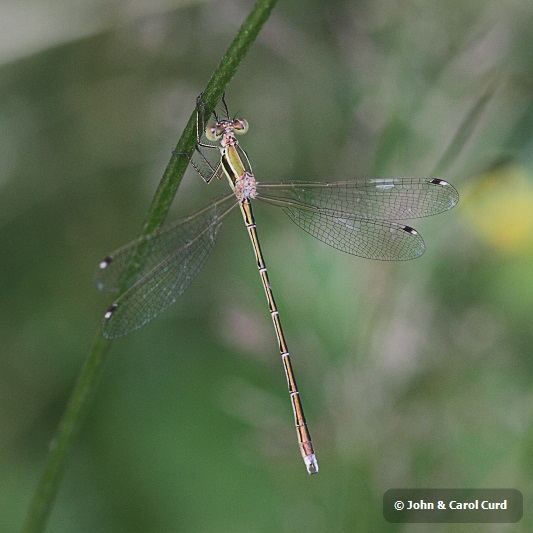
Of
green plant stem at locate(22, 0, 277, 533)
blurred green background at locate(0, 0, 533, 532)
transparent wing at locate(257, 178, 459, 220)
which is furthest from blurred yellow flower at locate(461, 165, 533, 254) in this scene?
green plant stem at locate(22, 0, 277, 533)

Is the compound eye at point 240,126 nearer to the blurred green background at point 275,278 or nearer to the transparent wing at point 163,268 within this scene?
the transparent wing at point 163,268

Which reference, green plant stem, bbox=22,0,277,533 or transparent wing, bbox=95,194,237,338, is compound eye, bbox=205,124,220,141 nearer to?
transparent wing, bbox=95,194,237,338

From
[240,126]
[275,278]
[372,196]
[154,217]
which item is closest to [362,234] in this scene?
[372,196]

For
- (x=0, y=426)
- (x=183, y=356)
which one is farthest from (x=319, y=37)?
(x=0, y=426)

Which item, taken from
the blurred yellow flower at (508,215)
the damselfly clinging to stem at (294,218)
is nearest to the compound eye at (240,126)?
the damselfly clinging to stem at (294,218)

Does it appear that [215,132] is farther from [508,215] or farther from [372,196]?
[508,215]

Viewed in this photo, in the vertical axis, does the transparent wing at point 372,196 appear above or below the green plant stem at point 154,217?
above
